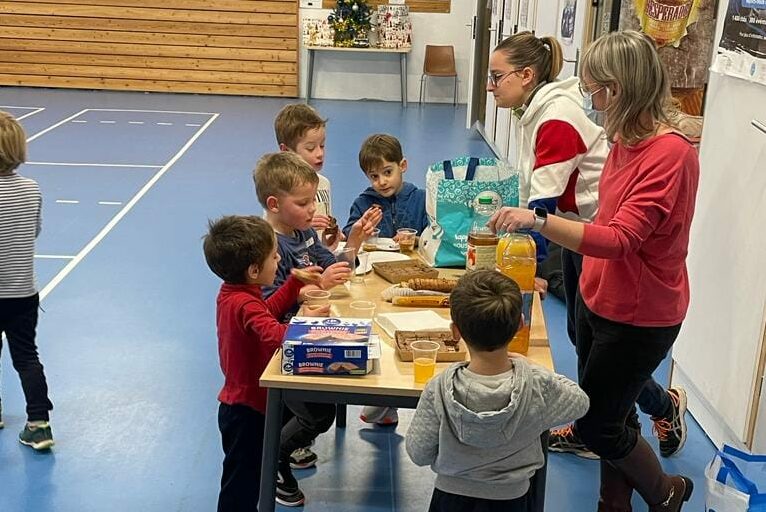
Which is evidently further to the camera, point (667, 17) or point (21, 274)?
point (667, 17)

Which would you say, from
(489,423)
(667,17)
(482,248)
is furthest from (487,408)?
(667,17)

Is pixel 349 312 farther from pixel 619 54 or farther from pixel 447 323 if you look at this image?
pixel 619 54

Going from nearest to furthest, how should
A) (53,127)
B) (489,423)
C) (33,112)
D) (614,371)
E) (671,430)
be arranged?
(489,423)
(614,371)
(671,430)
(53,127)
(33,112)

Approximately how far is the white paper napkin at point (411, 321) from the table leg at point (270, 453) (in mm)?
428

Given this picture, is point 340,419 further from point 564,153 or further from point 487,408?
point 487,408

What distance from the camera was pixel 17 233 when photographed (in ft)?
11.4

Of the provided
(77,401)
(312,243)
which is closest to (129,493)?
(77,401)

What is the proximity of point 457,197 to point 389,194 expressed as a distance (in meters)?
0.58

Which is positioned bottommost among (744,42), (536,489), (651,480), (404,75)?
(651,480)

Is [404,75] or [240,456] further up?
[404,75]

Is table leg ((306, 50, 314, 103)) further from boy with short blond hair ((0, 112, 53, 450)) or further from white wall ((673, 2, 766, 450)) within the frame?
boy with short blond hair ((0, 112, 53, 450))

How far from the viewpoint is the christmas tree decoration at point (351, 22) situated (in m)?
13.4

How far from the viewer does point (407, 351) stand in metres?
2.51

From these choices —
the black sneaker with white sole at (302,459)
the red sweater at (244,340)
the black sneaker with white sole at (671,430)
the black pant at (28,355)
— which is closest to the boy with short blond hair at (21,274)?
the black pant at (28,355)
